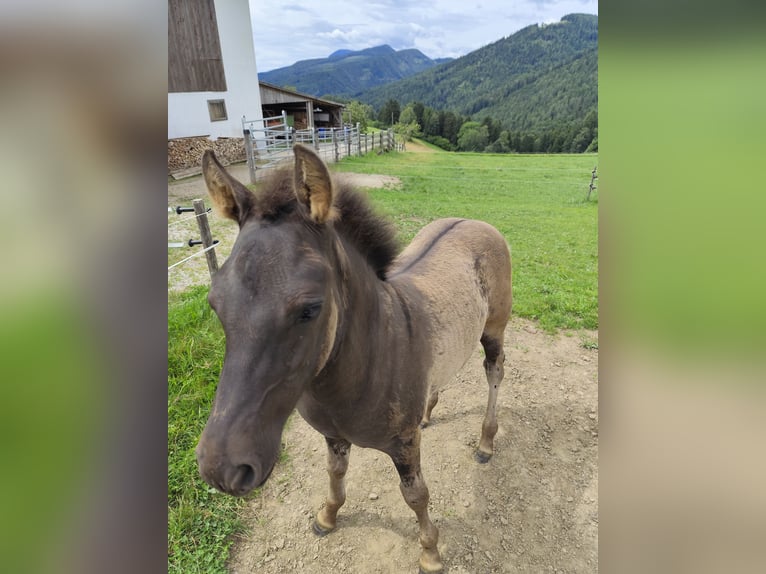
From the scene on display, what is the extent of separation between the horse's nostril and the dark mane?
→ 88 cm

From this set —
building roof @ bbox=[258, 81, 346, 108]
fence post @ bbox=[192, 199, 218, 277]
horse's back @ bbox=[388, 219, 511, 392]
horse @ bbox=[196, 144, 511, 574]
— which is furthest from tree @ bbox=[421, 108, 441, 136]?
horse @ bbox=[196, 144, 511, 574]

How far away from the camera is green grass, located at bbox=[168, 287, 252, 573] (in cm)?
272

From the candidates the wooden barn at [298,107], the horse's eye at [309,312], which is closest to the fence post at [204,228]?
the horse's eye at [309,312]

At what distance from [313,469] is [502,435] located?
1800 mm

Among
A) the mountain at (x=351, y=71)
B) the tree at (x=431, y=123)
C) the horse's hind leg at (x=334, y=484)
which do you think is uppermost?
the mountain at (x=351, y=71)

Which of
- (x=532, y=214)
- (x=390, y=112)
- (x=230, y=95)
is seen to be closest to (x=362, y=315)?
(x=532, y=214)

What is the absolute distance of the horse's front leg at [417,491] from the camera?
229 centimetres

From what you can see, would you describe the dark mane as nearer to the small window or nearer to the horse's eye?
the horse's eye

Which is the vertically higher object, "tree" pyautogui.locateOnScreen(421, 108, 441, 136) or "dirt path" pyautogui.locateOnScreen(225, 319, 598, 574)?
"tree" pyautogui.locateOnScreen(421, 108, 441, 136)

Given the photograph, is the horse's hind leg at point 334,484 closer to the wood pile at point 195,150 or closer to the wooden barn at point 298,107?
the wood pile at point 195,150

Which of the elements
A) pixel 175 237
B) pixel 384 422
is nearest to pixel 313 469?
pixel 384 422
